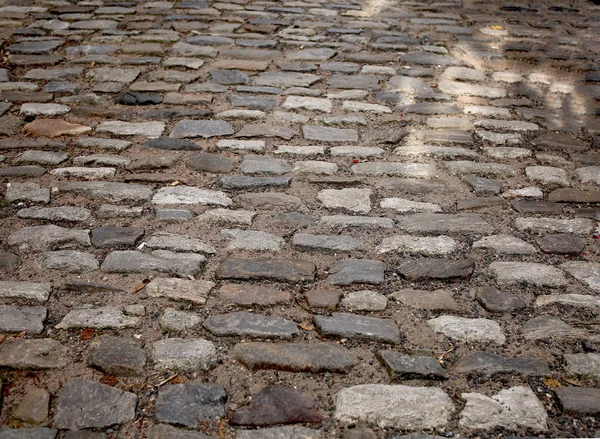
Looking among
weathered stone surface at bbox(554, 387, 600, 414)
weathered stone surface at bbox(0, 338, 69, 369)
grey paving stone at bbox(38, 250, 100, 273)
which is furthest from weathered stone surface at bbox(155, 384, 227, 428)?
weathered stone surface at bbox(554, 387, 600, 414)

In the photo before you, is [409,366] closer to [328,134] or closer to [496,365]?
[496,365]

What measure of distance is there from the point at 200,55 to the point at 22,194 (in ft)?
6.94

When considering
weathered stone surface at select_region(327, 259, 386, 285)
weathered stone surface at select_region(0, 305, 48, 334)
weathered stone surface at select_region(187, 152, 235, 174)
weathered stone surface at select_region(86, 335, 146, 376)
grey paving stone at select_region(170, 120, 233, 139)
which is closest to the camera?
weathered stone surface at select_region(86, 335, 146, 376)

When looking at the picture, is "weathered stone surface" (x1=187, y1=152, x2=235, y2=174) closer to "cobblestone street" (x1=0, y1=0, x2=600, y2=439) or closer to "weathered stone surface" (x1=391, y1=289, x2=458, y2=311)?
"cobblestone street" (x1=0, y1=0, x2=600, y2=439)

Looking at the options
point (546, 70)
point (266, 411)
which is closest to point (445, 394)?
point (266, 411)

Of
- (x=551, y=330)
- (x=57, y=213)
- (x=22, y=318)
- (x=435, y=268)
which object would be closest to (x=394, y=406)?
(x=551, y=330)

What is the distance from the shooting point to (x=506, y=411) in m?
1.85

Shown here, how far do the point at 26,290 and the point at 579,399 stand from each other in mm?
1824

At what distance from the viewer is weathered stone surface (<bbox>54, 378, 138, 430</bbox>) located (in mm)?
1767

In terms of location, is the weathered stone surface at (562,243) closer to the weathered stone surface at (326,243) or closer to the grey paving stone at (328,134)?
the weathered stone surface at (326,243)

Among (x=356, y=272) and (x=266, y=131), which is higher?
(x=266, y=131)

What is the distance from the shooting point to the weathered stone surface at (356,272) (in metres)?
2.43

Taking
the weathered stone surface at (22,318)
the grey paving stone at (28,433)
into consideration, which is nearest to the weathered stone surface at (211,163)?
the weathered stone surface at (22,318)

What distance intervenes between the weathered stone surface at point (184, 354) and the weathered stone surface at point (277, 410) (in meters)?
0.21
